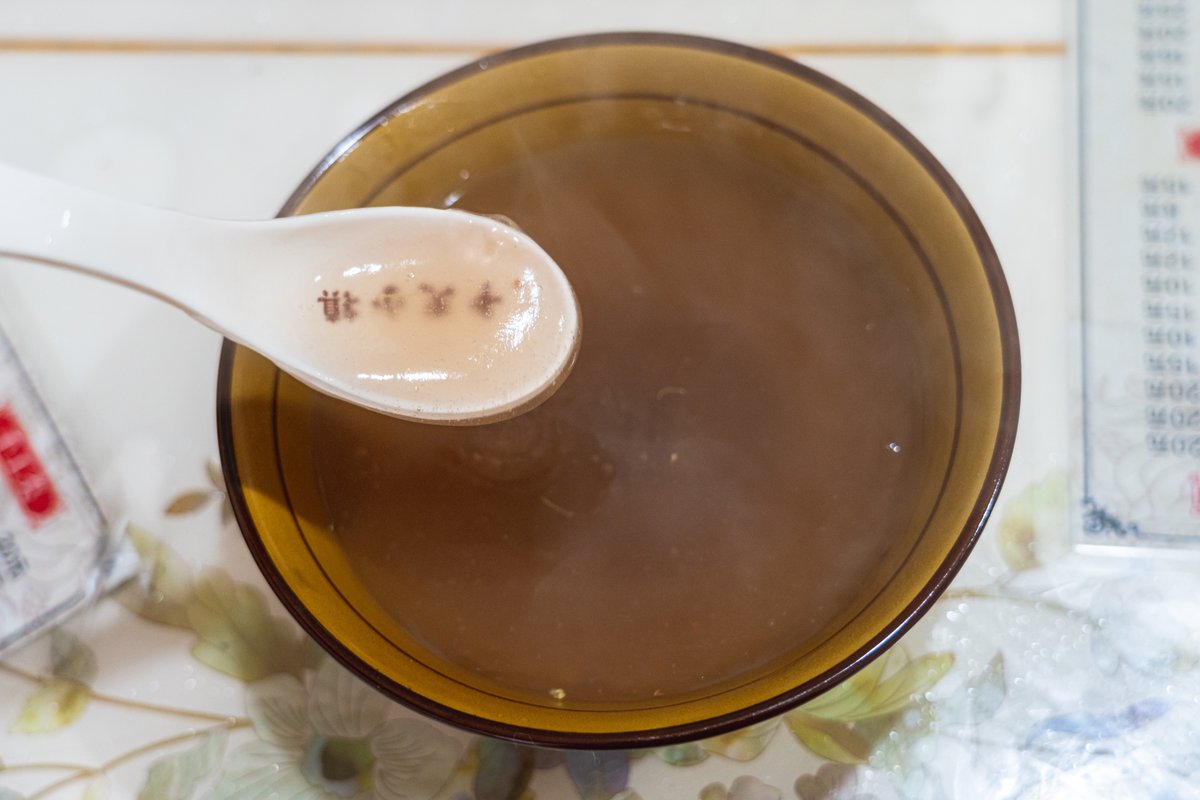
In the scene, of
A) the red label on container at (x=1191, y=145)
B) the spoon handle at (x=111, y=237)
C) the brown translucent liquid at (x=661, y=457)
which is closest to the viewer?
the spoon handle at (x=111, y=237)

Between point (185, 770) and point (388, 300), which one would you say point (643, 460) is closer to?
point (388, 300)

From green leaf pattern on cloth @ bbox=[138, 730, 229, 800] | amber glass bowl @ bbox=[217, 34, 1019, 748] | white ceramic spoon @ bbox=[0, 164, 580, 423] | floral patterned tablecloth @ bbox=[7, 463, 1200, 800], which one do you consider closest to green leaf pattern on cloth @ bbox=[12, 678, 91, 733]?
floral patterned tablecloth @ bbox=[7, 463, 1200, 800]

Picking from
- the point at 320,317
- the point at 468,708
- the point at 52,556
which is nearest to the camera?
the point at 468,708

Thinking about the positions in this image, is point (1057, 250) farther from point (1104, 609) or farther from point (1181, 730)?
point (1181, 730)

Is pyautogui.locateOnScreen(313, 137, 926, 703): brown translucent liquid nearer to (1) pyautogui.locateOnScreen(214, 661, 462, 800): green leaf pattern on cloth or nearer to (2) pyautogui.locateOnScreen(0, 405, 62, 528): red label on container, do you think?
(1) pyautogui.locateOnScreen(214, 661, 462, 800): green leaf pattern on cloth

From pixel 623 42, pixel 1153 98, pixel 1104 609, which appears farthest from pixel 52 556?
pixel 1153 98

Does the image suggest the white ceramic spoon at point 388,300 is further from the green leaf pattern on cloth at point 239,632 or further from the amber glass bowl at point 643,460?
the green leaf pattern on cloth at point 239,632

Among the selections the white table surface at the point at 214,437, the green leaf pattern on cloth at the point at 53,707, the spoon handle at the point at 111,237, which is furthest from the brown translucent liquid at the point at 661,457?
the green leaf pattern on cloth at the point at 53,707
